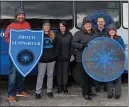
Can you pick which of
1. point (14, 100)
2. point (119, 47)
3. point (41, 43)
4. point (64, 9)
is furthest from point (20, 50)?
point (119, 47)

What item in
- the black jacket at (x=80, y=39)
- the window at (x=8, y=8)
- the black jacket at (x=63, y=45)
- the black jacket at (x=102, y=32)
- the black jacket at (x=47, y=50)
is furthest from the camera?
the window at (x=8, y=8)

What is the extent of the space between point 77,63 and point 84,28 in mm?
734

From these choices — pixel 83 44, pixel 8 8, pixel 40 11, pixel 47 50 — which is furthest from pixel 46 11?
pixel 83 44

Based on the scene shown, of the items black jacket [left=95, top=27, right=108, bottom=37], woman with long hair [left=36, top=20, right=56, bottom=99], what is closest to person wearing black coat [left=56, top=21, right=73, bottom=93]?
woman with long hair [left=36, top=20, right=56, bottom=99]

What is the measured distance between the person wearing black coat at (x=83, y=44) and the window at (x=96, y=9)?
88 centimetres

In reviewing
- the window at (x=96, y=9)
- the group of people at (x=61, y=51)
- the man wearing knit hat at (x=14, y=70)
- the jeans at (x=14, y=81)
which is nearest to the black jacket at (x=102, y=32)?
the group of people at (x=61, y=51)

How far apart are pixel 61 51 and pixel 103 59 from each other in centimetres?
89

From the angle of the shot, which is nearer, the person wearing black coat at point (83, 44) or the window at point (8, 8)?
the person wearing black coat at point (83, 44)

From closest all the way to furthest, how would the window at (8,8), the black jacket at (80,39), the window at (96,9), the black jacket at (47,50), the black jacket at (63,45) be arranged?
the black jacket at (80,39)
the black jacket at (47,50)
the black jacket at (63,45)
the window at (8,8)
the window at (96,9)

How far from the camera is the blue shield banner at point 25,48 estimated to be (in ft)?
20.6

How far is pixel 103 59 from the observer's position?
21.1 feet

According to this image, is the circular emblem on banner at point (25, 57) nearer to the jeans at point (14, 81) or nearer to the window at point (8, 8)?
the jeans at point (14, 81)

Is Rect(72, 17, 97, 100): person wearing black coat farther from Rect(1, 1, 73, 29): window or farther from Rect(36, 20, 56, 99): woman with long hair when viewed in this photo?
Rect(1, 1, 73, 29): window

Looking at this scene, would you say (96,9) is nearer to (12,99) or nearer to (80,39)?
(80,39)
